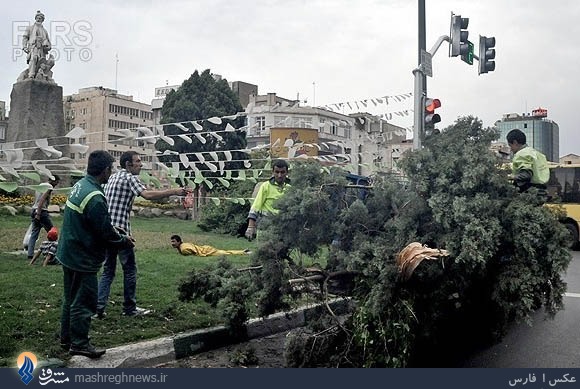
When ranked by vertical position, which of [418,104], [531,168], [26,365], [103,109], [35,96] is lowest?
[26,365]

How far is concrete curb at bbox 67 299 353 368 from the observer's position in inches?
188

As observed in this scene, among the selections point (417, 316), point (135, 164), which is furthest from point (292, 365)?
point (135, 164)

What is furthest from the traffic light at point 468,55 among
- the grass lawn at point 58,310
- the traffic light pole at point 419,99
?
the grass lawn at point 58,310

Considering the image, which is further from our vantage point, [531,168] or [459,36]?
[459,36]

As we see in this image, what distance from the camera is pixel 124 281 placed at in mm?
6078

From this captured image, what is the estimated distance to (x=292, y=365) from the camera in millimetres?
4695

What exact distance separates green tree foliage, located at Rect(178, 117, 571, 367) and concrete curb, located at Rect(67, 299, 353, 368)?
399 millimetres

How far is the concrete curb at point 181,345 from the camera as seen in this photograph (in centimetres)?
478

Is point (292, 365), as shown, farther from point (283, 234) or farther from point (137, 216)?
point (137, 216)

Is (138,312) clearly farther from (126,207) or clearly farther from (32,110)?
(32,110)

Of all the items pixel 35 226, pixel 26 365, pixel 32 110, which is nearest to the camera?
pixel 26 365

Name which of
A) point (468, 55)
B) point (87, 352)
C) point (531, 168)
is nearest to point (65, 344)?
point (87, 352)

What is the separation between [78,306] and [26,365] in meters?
0.59

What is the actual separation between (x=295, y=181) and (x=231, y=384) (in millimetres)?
1914
